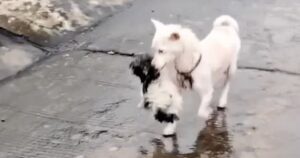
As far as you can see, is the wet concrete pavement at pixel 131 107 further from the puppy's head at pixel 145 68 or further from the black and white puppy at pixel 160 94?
the puppy's head at pixel 145 68

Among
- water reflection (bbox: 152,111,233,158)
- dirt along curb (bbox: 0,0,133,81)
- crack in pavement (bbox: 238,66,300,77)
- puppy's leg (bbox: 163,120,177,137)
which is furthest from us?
dirt along curb (bbox: 0,0,133,81)

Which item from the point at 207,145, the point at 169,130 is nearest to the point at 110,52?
the point at 169,130

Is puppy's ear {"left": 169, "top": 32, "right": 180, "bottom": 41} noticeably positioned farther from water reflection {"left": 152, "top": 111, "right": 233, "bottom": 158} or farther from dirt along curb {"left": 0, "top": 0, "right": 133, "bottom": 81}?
dirt along curb {"left": 0, "top": 0, "right": 133, "bottom": 81}

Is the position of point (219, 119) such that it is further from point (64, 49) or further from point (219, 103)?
point (64, 49)

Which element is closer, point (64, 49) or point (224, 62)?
point (224, 62)

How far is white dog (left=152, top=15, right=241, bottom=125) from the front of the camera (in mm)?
4477

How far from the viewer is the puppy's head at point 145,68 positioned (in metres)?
4.59

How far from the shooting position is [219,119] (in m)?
5.22

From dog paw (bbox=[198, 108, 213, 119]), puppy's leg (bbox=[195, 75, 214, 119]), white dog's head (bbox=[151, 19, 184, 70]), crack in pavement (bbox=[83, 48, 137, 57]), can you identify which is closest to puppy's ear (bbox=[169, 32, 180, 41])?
white dog's head (bbox=[151, 19, 184, 70])

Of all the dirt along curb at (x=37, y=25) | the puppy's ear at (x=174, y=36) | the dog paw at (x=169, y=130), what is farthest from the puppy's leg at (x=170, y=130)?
the dirt along curb at (x=37, y=25)

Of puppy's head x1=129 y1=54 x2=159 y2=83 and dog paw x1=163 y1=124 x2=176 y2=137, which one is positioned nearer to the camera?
puppy's head x1=129 y1=54 x2=159 y2=83

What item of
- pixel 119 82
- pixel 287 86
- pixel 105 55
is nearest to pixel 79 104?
pixel 119 82

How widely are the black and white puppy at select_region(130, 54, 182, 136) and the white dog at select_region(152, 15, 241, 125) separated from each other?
0.37ft

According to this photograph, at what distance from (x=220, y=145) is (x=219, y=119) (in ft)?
1.38
